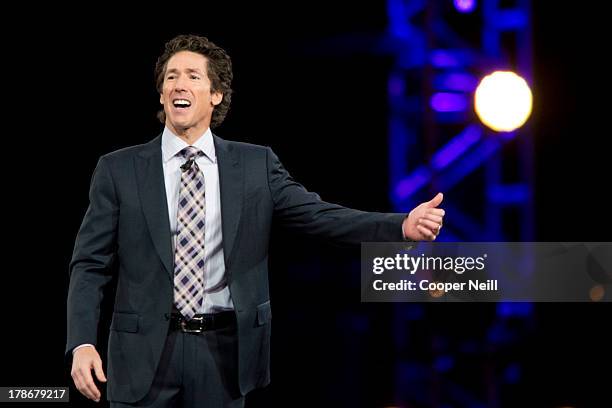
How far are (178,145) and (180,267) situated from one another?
36cm

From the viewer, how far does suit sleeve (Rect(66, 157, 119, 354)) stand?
2.44m

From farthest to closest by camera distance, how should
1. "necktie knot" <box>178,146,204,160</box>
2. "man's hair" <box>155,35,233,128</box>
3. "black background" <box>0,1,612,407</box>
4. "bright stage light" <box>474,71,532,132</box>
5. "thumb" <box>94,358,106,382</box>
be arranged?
"bright stage light" <box>474,71,532,132</box> → "black background" <box>0,1,612,407</box> → "man's hair" <box>155,35,233,128</box> → "necktie knot" <box>178,146,204,160</box> → "thumb" <box>94,358,106,382</box>

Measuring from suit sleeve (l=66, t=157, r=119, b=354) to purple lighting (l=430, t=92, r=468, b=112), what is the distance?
2.15 metres

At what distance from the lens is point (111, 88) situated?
13.1 ft

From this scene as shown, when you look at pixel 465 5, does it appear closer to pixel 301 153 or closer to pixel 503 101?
pixel 503 101

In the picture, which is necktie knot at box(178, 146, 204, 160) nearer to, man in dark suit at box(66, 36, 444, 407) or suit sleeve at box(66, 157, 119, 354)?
man in dark suit at box(66, 36, 444, 407)

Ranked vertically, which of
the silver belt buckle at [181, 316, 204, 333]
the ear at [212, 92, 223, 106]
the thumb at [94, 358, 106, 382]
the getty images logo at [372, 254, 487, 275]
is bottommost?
the thumb at [94, 358, 106, 382]

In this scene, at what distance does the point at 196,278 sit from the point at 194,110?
495mm

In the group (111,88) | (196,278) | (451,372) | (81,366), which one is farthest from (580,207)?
(81,366)

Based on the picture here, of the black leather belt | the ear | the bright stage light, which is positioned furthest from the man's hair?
the bright stage light

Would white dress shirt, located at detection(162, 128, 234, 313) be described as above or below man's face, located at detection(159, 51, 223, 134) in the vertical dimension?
below

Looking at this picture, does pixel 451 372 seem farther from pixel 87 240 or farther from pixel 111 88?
pixel 87 240

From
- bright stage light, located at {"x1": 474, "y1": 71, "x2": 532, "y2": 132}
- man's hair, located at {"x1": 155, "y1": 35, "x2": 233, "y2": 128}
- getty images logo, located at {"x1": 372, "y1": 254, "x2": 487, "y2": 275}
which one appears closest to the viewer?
man's hair, located at {"x1": 155, "y1": 35, "x2": 233, "y2": 128}

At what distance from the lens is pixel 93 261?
8.16ft
